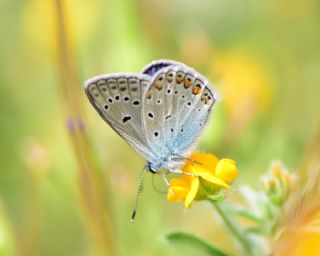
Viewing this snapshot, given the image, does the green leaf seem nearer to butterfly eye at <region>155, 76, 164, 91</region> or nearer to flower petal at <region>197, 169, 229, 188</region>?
flower petal at <region>197, 169, 229, 188</region>

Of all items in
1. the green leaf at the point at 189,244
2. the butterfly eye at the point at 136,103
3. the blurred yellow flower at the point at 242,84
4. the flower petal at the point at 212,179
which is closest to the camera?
the flower petal at the point at 212,179

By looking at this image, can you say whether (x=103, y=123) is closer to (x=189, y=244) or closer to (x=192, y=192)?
(x=189, y=244)

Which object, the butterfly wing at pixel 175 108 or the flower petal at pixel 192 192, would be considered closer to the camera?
the flower petal at pixel 192 192

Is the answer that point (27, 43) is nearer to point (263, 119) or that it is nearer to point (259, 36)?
point (259, 36)

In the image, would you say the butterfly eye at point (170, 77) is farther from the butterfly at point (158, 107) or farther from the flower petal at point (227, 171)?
the flower petal at point (227, 171)

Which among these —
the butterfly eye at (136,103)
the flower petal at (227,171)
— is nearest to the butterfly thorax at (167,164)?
the butterfly eye at (136,103)
